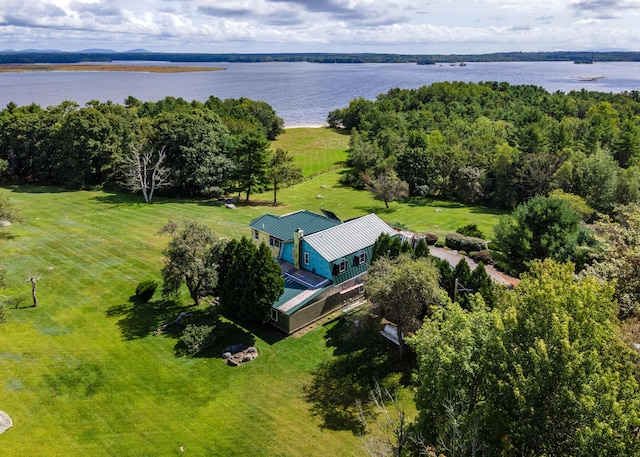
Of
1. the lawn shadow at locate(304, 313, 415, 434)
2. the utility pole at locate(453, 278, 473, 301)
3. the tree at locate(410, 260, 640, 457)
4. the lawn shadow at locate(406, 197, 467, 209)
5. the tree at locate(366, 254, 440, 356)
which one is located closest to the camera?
the tree at locate(410, 260, 640, 457)

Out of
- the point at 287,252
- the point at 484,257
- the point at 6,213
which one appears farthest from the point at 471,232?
the point at 6,213

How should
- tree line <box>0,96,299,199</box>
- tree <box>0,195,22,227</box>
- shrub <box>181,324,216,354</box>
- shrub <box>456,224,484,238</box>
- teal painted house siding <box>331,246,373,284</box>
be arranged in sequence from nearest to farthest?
shrub <box>181,324,216,354</box> < teal painted house siding <box>331,246,373,284</box> < tree <box>0,195,22,227</box> < shrub <box>456,224,484,238</box> < tree line <box>0,96,299,199</box>

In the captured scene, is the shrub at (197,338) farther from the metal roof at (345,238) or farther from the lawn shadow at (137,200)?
the lawn shadow at (137,200)

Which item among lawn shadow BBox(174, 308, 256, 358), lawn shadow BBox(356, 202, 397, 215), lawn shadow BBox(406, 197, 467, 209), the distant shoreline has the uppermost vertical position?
the distant shoreline

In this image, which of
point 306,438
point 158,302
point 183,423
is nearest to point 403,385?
point 306,438

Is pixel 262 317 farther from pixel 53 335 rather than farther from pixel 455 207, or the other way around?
pixel 455 207

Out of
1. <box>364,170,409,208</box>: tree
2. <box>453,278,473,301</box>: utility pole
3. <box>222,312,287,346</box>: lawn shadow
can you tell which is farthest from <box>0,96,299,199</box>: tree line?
<box>453,278,473,301</box>: utility pole

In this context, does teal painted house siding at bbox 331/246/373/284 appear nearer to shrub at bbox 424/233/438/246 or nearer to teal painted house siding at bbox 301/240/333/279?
teal painted house siding at bbox 301/240/333/279

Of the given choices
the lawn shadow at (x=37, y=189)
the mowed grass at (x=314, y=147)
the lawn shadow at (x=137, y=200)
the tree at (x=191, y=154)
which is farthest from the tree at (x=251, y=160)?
the lawn shadow at (x=37, y=189)
